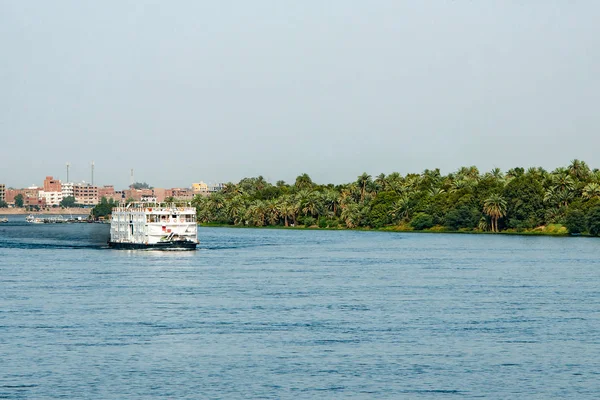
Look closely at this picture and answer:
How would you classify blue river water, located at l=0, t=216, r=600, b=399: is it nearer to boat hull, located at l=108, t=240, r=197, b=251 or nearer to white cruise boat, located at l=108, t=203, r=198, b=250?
white cruise boat, located at l=108, t=203, r=198, b=250

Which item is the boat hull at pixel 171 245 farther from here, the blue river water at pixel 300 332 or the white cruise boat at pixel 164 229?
the blue river water at pixel 300 332

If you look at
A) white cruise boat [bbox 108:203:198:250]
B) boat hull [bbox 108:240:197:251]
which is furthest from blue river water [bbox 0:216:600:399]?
boat hull [bbox 108:240:197:251]

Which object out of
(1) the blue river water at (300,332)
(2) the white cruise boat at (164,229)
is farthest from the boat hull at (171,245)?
(1) the blue river water at (300,332)

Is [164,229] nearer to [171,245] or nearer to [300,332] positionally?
[171,245]

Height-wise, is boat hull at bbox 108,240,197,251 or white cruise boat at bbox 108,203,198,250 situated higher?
white cruise boat at bbox 108,203,198,250

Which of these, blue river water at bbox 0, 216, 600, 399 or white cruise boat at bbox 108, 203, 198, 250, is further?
white cruise boat at bbox 108, 203, 198, 250

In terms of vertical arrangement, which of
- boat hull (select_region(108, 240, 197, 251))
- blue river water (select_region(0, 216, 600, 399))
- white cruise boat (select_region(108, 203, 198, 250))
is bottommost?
blue river water (select_region(0, 216, 600, 399))

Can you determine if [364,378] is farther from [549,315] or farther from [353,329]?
[549,315]

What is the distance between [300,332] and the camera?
209 feet

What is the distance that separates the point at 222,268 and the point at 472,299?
43271 mm

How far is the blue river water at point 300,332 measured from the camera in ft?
160

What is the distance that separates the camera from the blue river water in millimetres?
48719

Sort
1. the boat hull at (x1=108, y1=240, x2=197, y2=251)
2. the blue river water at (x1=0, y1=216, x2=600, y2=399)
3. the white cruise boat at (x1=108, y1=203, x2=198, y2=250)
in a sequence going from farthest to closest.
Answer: the boat hull at (x1=108, y1=240, x2=197, y2=251) < the white cruise boat at (x1=108, y1=203, x2=198, y2=250) < the blue river water at (x1=0, y1=216, x2=600, y2=399)

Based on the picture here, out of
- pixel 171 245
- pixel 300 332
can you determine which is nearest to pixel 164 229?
pixel 171 245
